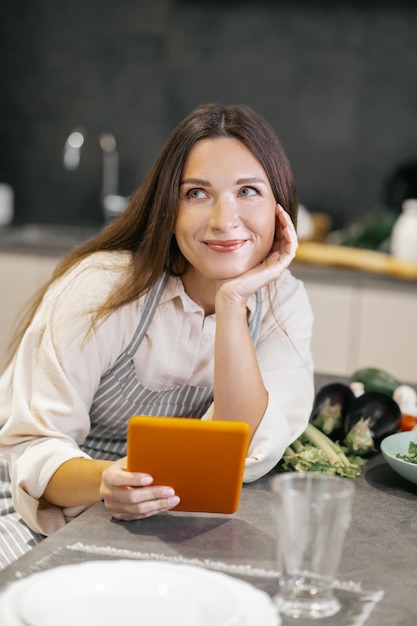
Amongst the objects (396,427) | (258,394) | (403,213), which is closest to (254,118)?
(258,394)

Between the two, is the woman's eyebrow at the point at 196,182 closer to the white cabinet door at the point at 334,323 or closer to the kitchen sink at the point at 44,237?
the white cabinet door at the point at 334,323

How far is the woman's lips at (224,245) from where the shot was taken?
5.64 feet

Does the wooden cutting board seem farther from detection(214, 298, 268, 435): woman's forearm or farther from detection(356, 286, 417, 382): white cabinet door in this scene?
detection(214, 298, 268, 435): woman's forearm

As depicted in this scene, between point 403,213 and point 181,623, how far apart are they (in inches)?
126

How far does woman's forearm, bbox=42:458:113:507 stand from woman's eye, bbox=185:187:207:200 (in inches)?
19.1

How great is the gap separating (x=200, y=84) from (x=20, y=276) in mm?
1186

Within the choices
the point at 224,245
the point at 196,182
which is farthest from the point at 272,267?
the point at 196,182

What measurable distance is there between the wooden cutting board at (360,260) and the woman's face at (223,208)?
1980mm

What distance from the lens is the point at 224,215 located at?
169 centimetres

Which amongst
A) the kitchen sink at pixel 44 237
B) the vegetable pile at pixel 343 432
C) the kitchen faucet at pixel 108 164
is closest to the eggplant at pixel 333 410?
the vegetable pile at pixel 343 432

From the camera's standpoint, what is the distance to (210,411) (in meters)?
1.76

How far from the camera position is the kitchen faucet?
14.9 ft

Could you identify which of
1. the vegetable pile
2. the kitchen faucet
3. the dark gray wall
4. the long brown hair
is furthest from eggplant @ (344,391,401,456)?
the kitchen faucet

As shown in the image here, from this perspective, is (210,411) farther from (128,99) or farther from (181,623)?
(128,99)
